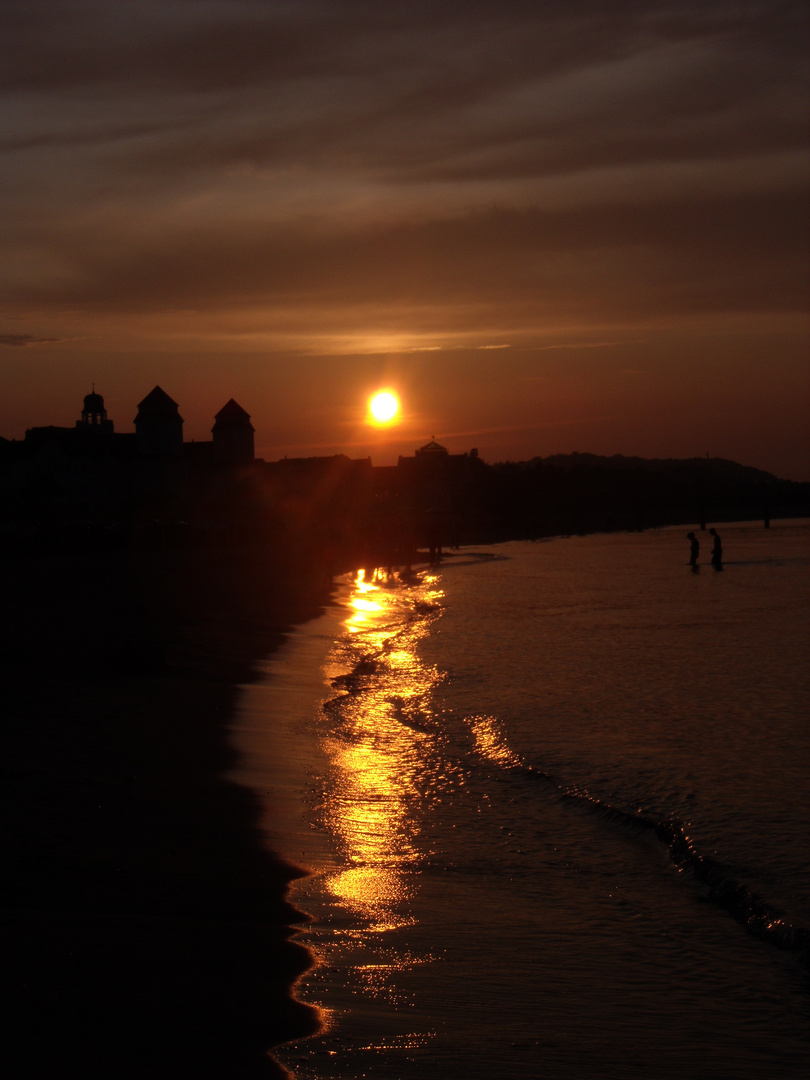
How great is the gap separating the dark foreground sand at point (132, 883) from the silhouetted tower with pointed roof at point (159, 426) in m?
92.8

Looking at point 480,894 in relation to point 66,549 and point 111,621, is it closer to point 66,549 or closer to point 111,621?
point 111,621

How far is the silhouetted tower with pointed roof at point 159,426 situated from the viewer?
108m

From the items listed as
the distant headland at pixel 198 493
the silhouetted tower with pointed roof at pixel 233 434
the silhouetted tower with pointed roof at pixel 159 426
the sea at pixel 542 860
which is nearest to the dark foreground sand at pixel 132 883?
the sea at pixel 542 860

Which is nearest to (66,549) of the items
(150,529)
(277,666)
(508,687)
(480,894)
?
(150,529)

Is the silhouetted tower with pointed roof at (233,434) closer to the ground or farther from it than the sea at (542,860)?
farther from it

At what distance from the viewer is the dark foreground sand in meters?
5.14

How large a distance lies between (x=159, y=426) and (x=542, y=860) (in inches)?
4134

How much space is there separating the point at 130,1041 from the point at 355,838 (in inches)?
182

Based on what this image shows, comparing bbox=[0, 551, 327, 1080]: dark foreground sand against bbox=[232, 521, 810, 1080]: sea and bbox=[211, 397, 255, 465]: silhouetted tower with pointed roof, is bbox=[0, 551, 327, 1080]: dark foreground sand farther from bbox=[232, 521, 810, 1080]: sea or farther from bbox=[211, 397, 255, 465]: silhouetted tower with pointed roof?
bbox=[211, 397, 255, 465]: silhouetted tower with pointed roof

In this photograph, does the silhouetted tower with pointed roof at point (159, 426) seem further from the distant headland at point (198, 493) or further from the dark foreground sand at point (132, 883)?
the dark foreground sand at point (132, 883)

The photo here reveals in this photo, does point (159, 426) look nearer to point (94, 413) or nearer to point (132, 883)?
point (94, 413)

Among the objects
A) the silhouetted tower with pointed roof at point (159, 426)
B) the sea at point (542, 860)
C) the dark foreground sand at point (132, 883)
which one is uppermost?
the silhouetted tower with pointed roof at point (159, 426)

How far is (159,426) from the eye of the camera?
10912 cm

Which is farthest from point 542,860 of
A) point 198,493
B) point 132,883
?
point 198,493
